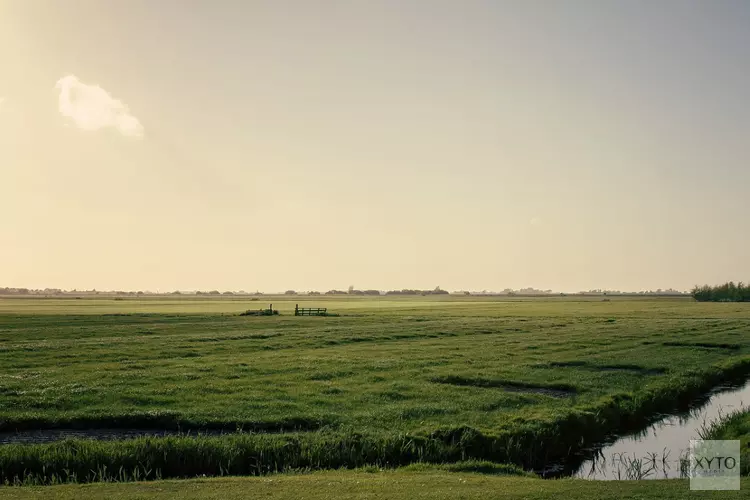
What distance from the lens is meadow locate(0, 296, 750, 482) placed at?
19031mm

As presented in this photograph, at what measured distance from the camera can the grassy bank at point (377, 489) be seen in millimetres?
13977

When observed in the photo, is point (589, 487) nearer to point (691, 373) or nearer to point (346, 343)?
point (691, 373)

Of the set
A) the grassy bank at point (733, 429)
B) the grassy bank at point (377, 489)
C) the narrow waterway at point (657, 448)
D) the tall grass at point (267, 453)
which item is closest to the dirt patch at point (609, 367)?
the narrow waterway at point (657, 448)

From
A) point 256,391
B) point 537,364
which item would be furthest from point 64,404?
point 537,364

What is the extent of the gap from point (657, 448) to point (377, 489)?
14567 millimetres

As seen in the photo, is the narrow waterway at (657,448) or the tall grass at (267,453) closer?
the tall grass at (267,453)

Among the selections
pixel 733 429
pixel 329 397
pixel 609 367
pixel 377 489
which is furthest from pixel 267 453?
pixel 609 367

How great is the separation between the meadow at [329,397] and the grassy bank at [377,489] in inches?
89.0

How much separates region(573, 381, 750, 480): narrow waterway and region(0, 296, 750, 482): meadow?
44.2 inches

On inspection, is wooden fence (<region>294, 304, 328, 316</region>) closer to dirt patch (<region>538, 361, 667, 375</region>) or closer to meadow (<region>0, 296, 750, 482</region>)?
meadow (<region>0, 296, 750, 482</region>)

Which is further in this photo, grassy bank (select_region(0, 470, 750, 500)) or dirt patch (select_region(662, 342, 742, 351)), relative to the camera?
dirt patch (select_region(662, 342, 742, 351))

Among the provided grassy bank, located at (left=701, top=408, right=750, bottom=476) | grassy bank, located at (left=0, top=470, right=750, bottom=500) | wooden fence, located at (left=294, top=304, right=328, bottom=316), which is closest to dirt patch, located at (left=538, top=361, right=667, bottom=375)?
grassy bank, located at (left=701, top=408, right=750, bottom=476)

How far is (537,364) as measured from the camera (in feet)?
129

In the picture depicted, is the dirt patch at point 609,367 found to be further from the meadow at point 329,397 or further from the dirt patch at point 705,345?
the dirt patch at point 705,345
